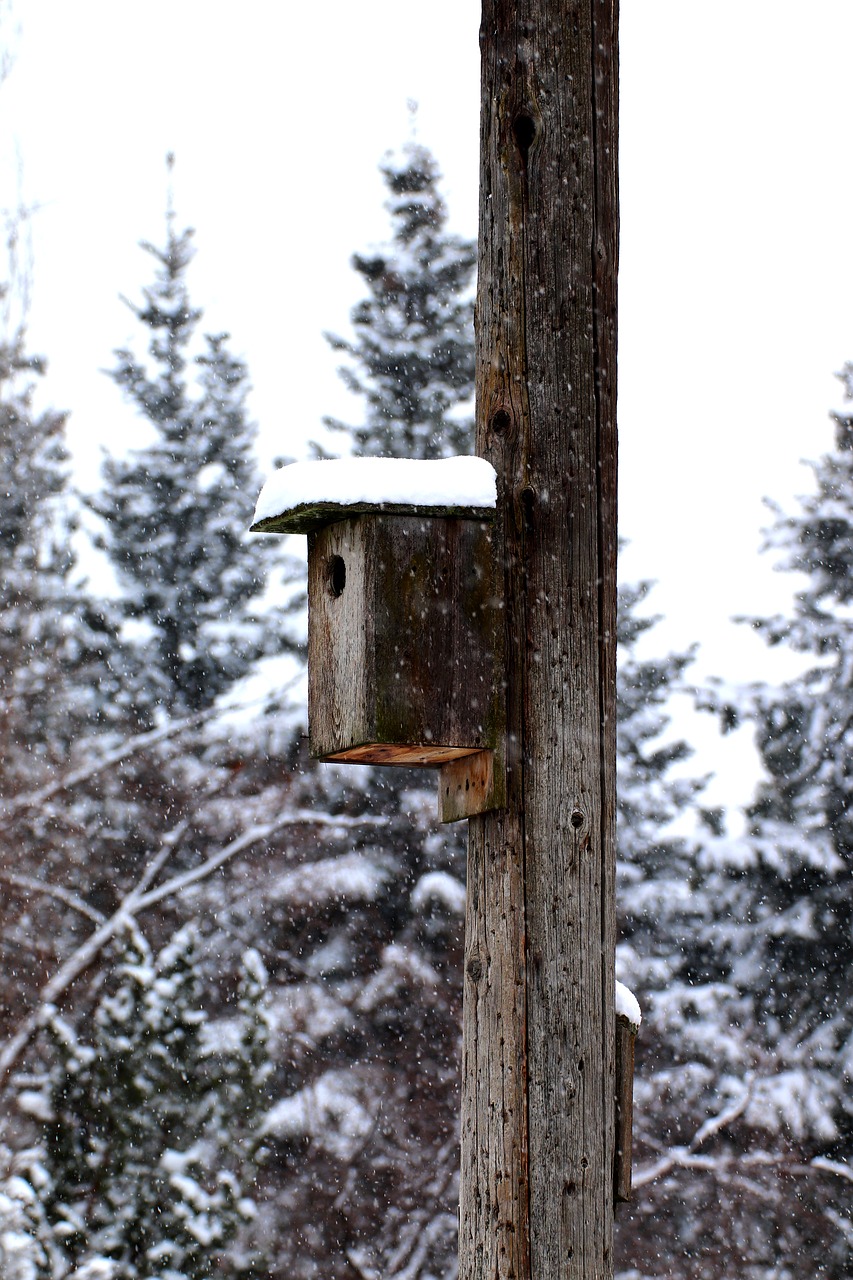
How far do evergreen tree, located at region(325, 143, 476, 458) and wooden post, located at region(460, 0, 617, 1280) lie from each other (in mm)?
11580

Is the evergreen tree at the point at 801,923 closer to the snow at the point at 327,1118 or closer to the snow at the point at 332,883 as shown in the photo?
the snow at the point at 332,883

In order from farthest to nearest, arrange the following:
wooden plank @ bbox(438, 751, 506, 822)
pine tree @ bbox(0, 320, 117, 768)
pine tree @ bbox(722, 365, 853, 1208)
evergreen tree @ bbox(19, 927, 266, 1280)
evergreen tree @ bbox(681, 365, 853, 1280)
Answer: pine tree @ bbox(0, 320, 117, 768) → pine tree @ bbox(722, 365, 853, 1208) → evergreen tree @ bbox(681, 365, 853, 1280) → evergreen tree @ bbox(19, 927, 266, 1280) → wooden plank @ bbox(438, 751, 506, 822)

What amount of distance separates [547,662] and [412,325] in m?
12.6

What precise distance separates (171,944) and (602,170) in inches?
414

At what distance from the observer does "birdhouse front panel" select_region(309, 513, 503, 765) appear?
2479 millimetres

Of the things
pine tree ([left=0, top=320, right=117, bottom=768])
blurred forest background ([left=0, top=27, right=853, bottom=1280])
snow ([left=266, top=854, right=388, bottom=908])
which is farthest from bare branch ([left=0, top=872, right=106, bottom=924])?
snow ([left=266, top=854, right=388, bottom=908])

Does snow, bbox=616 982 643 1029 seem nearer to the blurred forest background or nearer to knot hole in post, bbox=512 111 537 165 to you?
knot hole in post, bbox=512 111 537 165

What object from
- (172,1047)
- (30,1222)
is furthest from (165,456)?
(30,1222)

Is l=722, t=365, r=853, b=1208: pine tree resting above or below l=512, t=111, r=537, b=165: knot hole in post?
below

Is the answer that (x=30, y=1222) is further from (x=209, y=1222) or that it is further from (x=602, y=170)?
(x=602, y=170)

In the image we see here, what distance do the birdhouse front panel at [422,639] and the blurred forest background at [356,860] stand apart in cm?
951

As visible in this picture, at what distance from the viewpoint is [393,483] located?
260cm

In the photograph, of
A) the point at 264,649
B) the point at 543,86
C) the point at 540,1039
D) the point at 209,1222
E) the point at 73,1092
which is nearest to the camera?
the point at 540,1039

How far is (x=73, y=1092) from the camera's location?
11.4m
